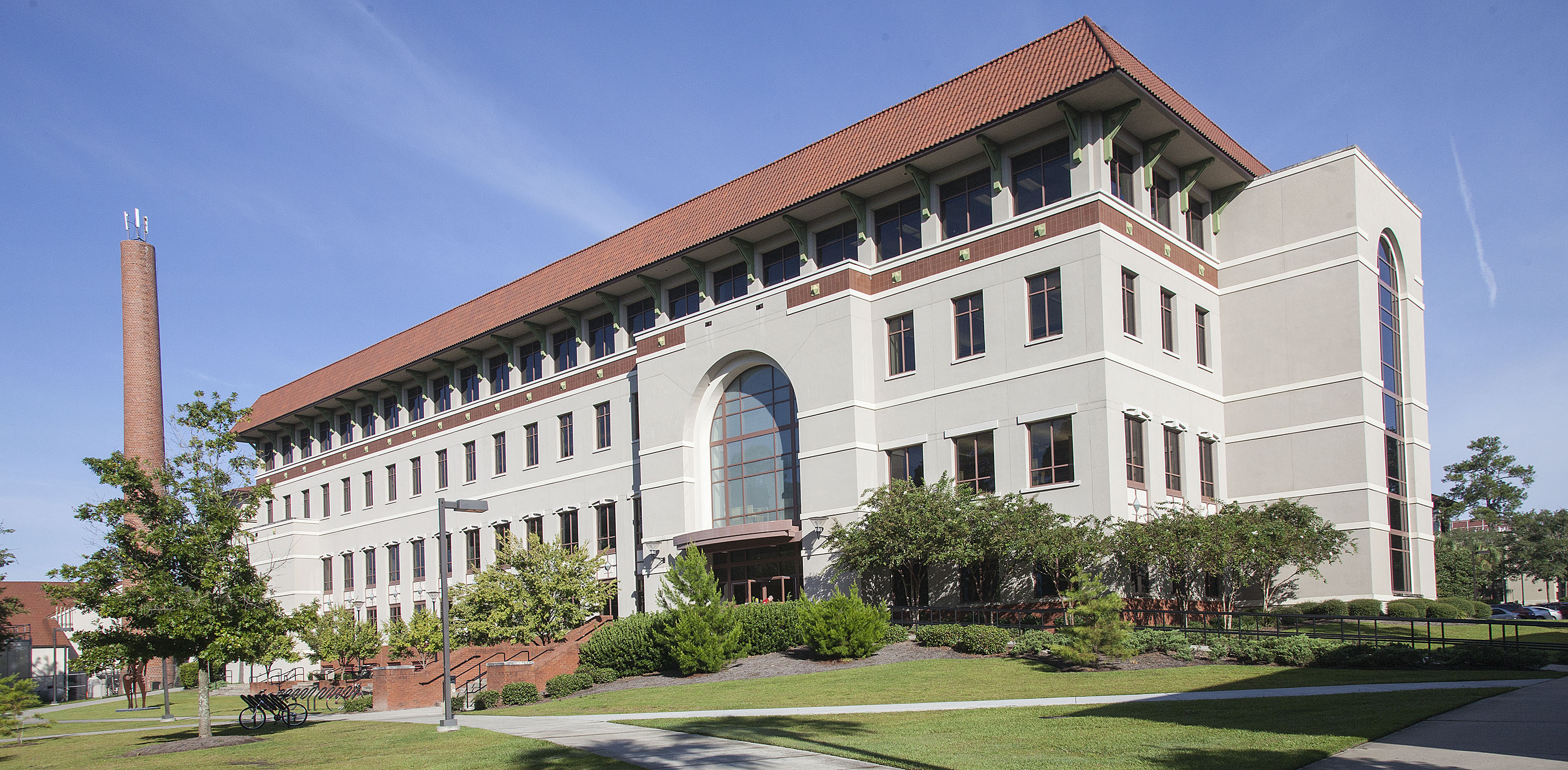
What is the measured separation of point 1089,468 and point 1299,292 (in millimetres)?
10702

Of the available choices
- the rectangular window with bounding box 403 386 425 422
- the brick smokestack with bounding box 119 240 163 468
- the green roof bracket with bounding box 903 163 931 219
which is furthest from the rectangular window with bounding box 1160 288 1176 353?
the brick smokestack with bounding box 119 240 163 468

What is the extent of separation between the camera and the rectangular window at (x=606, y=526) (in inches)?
1741

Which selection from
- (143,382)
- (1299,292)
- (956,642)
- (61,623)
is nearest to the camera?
(956,642)

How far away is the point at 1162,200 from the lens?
34.2 meters

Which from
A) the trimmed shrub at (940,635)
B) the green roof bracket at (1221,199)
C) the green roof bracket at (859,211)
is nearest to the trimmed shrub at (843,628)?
the trimmed shrub at (940,635)

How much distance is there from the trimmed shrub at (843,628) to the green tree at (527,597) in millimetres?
11575

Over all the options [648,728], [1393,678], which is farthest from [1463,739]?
[648,728]

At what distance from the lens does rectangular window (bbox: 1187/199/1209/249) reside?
35.7m

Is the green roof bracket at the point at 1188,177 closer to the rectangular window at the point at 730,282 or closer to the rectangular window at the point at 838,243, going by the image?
the rectangular window at the point at 838,243

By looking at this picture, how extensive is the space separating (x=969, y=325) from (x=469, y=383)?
29112 millimetres

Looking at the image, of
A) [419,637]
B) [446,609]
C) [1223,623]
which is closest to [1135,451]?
[1223,623]

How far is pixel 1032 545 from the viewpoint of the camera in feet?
90.9

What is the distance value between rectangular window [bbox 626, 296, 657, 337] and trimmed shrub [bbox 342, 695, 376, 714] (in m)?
16.5

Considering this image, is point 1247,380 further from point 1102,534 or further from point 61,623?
point 61,623
